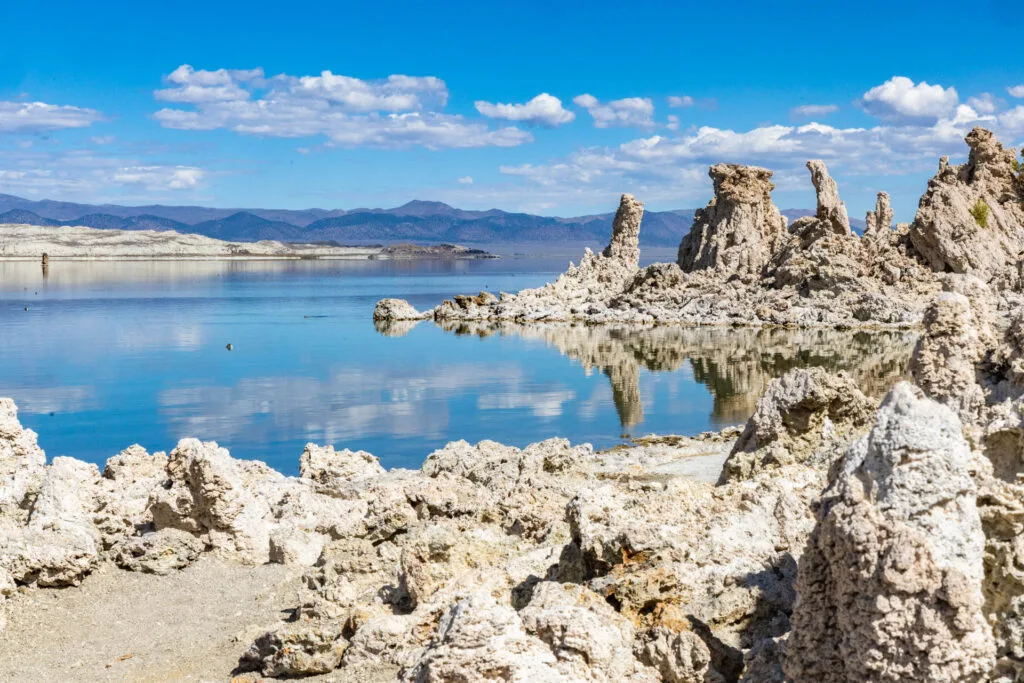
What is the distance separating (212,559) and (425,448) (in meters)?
9.63

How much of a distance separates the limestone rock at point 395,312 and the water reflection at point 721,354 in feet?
12.1

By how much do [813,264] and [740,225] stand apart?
474 cm

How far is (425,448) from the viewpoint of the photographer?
59.6 feet

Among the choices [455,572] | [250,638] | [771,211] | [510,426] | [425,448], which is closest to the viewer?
[455,572]

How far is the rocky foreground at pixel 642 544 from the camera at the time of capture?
386 centimetres

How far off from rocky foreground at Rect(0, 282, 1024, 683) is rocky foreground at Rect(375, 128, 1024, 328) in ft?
90.9

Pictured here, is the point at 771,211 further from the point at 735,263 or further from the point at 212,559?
the point at 212,559

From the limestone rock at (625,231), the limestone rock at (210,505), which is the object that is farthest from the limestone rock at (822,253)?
the limestone rock at (210,505)

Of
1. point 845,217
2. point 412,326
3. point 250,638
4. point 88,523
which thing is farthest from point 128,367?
point 845,217

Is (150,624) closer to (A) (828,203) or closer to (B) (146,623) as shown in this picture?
(B) (146,623)

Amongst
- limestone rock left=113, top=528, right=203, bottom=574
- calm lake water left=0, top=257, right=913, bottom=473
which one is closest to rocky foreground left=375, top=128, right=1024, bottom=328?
calm lake water left=0, top=257, right=913, bottom=473

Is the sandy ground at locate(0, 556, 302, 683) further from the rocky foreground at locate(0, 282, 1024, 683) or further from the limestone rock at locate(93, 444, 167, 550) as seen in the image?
the limestone rock at locate(93, 444, 167, 550)

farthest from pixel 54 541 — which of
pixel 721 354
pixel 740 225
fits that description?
pixel 740 225

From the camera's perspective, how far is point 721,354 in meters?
32.8
